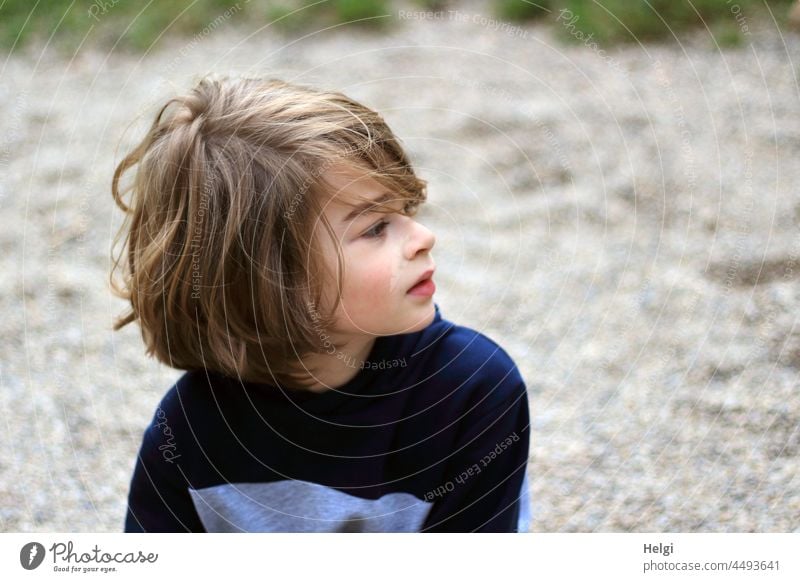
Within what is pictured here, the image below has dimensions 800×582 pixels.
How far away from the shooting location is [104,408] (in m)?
1.41

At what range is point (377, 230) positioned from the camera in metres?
0.82

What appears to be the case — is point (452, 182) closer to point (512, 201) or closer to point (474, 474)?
point (512, 201)

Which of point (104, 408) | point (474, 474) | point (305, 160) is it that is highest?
point (305, 160)

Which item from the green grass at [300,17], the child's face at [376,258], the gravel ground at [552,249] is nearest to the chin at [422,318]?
the child's face at [376,258]

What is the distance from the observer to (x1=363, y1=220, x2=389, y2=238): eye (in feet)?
2.65

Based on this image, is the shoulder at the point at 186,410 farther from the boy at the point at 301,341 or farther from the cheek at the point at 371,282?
the cheek at the point at 371,282
